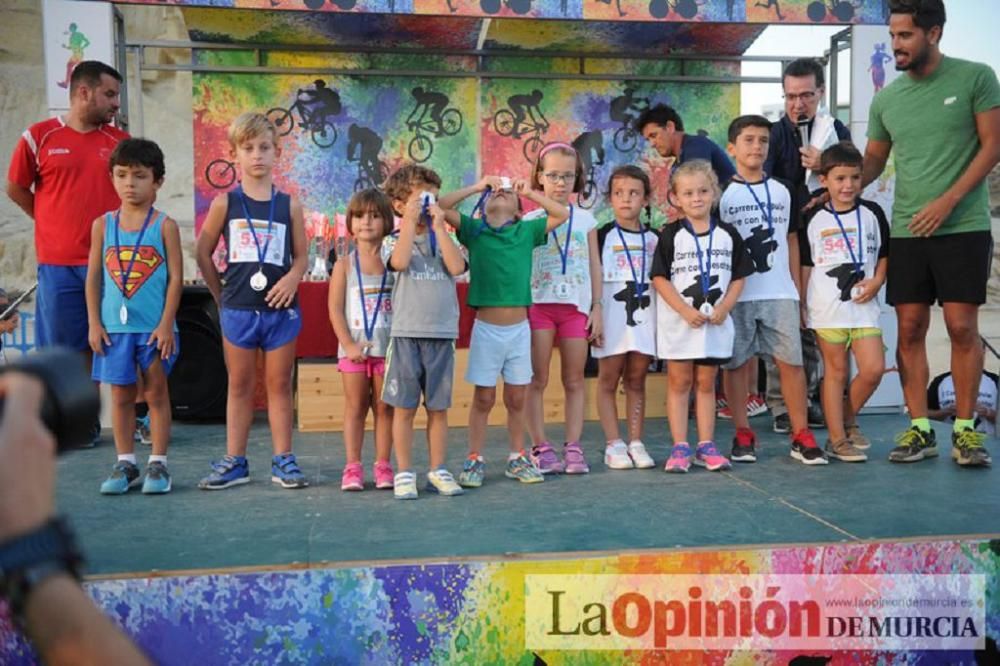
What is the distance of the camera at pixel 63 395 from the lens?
823mm

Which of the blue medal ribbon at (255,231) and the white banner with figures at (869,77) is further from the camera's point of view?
the white banner with figures at (869,77)

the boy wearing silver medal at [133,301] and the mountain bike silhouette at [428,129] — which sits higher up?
the mountain bike silhouette at [428,129]

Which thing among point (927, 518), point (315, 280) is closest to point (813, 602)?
point (927, 518)

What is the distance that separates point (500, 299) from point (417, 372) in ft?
1.49

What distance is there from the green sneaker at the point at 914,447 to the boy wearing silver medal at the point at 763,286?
309 millimetres

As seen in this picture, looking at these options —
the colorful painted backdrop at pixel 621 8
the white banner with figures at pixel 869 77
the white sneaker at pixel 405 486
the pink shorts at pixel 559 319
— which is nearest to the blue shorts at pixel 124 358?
the white sneaker at pixel 405 486

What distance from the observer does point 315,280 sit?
5.55m

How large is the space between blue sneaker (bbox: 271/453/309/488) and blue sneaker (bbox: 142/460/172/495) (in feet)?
1.37

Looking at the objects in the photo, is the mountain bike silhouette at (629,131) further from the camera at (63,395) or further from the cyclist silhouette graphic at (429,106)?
the camera at (63,395)

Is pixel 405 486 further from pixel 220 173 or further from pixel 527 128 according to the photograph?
pixel 527 128

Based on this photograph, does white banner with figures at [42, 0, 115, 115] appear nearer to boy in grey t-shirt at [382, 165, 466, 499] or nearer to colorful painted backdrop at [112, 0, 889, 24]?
colorful painted backdrop at [112, 0, 889, 24]

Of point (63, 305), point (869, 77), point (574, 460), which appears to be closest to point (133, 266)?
point (63, 305)

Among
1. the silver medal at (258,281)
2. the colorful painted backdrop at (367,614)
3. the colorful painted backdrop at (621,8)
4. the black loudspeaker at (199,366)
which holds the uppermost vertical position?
the colorful painted backdrop at (621,8)

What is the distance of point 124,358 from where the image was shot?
359 centimetres
